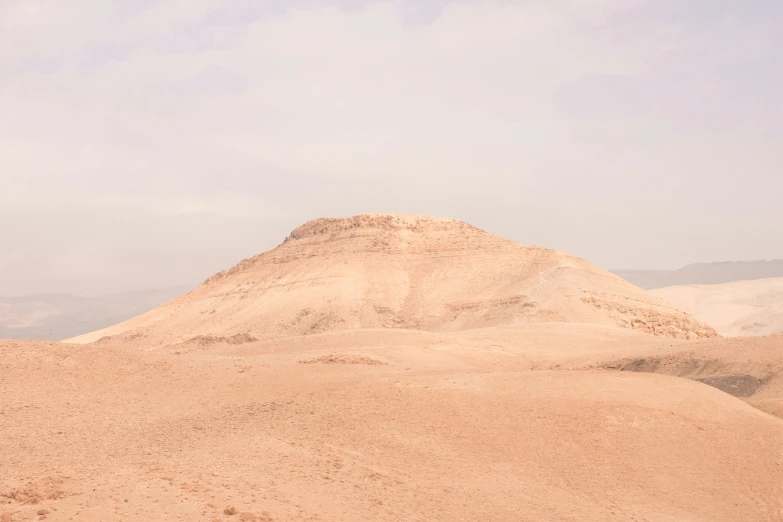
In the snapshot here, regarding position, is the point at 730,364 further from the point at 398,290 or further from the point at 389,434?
the point at 398,290

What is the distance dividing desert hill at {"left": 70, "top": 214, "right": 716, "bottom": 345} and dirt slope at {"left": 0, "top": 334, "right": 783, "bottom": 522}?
54.0 ft

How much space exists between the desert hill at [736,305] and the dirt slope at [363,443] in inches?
1642

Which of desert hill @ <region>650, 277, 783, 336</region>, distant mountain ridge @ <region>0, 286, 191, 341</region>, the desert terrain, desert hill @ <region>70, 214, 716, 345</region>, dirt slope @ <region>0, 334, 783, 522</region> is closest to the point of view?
dirt slope @ <region>0, 334, 783, 522</region>

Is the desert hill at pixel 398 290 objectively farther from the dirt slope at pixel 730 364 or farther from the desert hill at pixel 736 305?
the desert hill at pixel 736 305

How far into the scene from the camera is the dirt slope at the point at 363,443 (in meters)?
7.75

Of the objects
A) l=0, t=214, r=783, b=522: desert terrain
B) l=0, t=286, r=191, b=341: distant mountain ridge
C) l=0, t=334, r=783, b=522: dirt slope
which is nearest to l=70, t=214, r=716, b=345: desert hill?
l=0, t=214, r=783, b=522: desert terrain

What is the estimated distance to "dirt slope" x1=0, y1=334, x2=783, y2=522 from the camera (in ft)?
25.4

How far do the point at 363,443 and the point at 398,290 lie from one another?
2847 cm

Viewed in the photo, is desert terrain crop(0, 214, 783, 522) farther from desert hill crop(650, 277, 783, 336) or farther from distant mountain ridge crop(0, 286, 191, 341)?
distant mountain ridge crop(0, 286, 191, 341)

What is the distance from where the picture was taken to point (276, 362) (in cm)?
1631

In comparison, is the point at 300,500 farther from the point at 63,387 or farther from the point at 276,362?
the point at 276,362

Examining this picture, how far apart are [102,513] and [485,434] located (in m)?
5.96

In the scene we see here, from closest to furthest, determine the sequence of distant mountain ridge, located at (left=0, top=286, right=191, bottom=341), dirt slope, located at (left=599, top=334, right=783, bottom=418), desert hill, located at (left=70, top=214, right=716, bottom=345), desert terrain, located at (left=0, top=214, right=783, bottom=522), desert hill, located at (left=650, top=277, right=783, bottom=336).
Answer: desert terrain, located at (left=0, top=214, right=783, bottom=522) → dirt slope, located at (left=599, top=334, right=783, bottom=418) → desert hill, located at (left=70, top=214, right=716, bottom=345) → desert hill, located at (left=650, top=277, right=783, bottom=336) → distant mountain ridge, located at (left=0, top=286, right=191, bottom=341)

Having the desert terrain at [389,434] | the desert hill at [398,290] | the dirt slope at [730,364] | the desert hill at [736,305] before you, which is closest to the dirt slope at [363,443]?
the desert terrain at [389,434]
